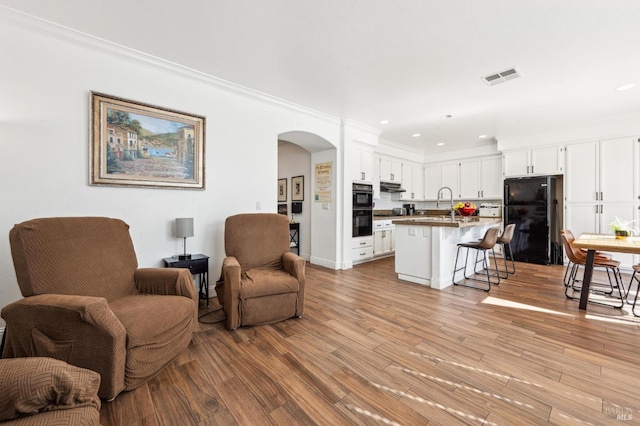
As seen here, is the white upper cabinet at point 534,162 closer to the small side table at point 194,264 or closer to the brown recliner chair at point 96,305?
the small side table at point 194,264

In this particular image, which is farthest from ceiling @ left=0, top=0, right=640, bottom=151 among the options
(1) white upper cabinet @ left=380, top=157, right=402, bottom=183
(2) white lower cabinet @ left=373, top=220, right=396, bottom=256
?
(2) white lower cabinet @ left=373, top=220, right=396, bottom=256

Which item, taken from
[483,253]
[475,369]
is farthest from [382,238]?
[475,369]

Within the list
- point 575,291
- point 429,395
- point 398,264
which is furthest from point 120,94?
point 575,291

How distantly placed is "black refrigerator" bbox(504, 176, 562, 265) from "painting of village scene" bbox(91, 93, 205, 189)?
6.00 m

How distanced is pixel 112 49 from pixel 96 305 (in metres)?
2.50

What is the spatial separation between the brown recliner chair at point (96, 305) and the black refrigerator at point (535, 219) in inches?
242

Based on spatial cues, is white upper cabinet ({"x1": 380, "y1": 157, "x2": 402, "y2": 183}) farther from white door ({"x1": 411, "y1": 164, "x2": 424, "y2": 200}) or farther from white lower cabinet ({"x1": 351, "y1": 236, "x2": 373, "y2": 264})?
white lower cabinet ({"x1": 351, "y1": 236, "x2": 373, "y2": 264})

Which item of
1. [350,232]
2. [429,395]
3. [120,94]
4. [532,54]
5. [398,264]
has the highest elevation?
[532,54]

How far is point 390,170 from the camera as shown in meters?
6.53

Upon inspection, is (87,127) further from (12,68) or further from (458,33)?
(458,33)

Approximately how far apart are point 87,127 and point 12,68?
0.61m

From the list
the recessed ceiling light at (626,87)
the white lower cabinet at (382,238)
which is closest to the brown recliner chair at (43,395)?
the white lower cabinet at (382,238)

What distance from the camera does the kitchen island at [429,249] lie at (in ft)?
12.1

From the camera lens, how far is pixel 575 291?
3.55m
